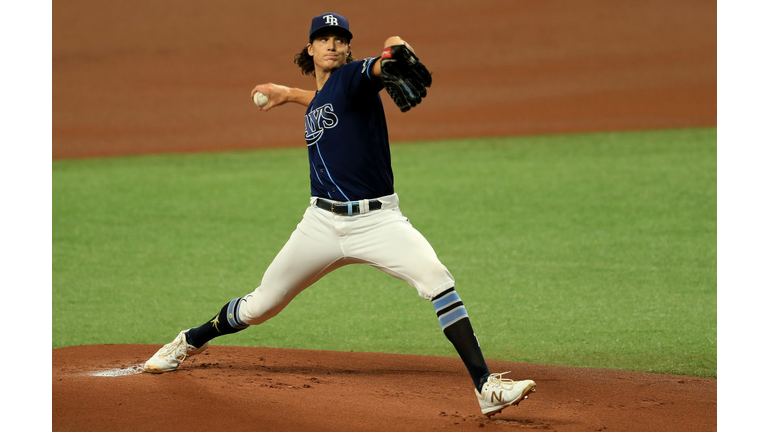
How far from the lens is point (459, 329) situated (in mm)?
3588

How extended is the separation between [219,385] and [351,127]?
1453 mm

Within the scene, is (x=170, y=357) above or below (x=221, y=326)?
below

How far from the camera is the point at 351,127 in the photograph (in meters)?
3.81

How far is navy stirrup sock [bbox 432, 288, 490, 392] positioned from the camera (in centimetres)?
355

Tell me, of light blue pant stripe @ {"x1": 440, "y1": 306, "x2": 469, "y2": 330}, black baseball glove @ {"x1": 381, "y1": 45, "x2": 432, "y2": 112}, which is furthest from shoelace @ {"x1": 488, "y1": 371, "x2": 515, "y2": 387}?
black baseball glove @ {"x1": 381, "y1": 45, "x2": 432, "y2": 112}

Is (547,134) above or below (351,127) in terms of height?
above

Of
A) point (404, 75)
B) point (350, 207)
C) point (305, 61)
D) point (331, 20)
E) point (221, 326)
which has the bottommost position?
point (221, 326)

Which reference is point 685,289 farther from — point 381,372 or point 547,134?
point 547,134

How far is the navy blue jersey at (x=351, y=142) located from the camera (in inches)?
149

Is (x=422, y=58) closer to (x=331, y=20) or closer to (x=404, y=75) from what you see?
(x=331, y=20)

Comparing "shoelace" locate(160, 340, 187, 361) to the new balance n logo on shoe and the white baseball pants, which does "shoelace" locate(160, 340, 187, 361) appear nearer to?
the white baseball pants

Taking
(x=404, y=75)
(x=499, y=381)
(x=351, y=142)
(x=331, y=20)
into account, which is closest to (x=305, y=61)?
(x=331, y=20)

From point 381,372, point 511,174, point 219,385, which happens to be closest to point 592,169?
point 511,174

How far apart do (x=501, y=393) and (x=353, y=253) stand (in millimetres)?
963
